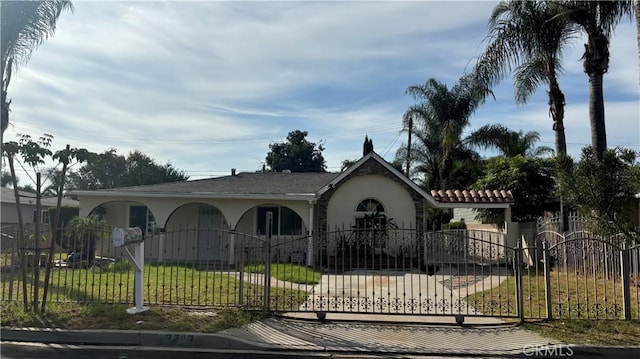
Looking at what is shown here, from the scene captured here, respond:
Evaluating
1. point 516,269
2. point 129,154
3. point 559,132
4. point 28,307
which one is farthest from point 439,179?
point 129,154

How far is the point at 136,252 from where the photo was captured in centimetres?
901

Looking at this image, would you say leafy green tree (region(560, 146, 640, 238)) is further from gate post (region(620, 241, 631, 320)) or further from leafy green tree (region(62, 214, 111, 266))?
leafy green tree (region(62, 214, 111, 266))

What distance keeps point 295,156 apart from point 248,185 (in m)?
31.4

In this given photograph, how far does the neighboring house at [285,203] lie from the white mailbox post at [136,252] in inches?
357

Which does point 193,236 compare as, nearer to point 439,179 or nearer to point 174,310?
point 174,310

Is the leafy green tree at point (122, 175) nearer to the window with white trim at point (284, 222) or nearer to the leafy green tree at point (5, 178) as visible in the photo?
the leafy green tree at point (5, 178)

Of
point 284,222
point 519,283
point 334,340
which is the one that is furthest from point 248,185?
point 519,283

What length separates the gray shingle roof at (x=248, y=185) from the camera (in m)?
19.2

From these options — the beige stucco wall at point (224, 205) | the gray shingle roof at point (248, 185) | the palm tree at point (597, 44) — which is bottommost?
the beige stucco wall at point (224, 205)

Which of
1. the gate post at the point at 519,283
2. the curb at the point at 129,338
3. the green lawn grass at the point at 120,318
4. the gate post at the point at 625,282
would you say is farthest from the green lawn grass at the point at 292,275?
the gate post at the point at 625,282

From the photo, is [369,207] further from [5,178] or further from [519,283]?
[5,178]

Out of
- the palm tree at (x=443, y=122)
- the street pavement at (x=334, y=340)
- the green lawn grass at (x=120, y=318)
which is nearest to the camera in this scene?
the street pavement at (x=334, y=340)

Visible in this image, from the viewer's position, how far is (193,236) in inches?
799

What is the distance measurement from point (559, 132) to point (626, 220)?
736 cm
